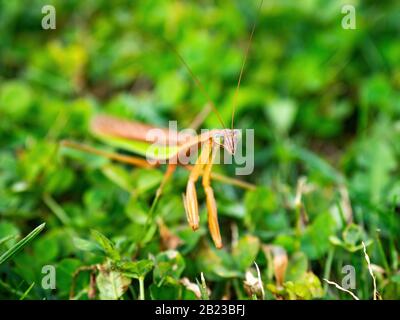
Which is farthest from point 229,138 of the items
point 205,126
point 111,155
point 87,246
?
point 205,126

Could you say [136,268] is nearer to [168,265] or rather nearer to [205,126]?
[168,265]

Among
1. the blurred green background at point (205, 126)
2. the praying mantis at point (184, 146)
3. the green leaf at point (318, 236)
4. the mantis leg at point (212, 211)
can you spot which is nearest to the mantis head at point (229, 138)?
the praying mantis at point (184, 146)

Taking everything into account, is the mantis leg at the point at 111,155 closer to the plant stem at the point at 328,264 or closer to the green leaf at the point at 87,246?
the green leaf at the point at 87,246

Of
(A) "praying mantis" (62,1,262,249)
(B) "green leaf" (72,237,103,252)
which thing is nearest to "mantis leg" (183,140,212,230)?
(A) "praying mantis" (62,1,262,249)

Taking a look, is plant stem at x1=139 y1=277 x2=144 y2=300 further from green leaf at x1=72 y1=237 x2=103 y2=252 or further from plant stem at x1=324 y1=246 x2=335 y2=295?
plant stem at x1=324 y1=246 x2=335 y2=295

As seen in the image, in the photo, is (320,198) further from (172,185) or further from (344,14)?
(344,14)
